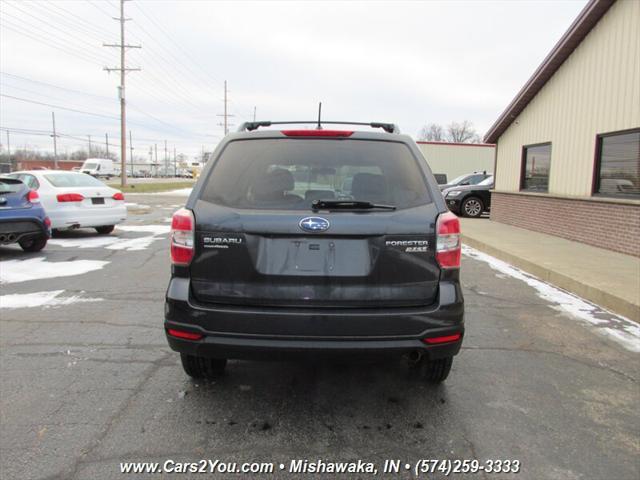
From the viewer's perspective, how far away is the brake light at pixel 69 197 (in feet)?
34.6

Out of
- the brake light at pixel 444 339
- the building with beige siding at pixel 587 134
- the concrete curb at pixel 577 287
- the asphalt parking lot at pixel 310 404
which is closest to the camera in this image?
the asphalt parking lot at pixel 310 404

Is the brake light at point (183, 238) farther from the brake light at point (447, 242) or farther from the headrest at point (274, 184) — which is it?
the brake light at point (447, 242)

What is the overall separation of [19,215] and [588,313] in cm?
861

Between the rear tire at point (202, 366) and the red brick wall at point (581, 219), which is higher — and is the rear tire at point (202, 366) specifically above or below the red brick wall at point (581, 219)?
below

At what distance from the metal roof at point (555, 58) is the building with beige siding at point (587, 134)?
21 mm

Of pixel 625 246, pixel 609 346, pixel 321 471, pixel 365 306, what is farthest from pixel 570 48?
pixel 321 471

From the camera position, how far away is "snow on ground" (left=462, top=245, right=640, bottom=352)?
15.7ft

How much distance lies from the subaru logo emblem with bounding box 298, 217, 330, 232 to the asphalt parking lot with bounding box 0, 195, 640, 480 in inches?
47.5

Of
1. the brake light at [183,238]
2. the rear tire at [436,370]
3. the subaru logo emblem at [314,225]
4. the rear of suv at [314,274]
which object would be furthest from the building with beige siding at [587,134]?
the brake light at [183,238]

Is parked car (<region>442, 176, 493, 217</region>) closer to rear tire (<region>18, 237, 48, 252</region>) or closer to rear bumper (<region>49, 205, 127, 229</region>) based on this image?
rear bumper (<region>49, 205, 127, 229</region>)

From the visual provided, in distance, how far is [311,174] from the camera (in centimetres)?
309

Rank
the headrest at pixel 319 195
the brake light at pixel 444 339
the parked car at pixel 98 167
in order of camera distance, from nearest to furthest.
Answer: the brake light at pixel 444 339 → the headrest at pixel 319 195 → the parked car at pixel 98 167

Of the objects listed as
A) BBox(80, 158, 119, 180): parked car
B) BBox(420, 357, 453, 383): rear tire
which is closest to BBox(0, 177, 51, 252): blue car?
BBox(420, 357, 453, 383): rear tire

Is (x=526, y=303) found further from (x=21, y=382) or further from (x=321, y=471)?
(x=21, y=382)
